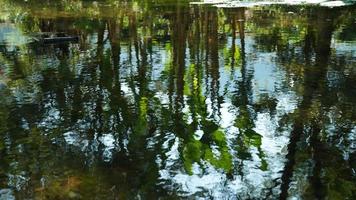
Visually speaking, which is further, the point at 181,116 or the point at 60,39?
the point at 60,39

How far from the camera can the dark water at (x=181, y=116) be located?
5.89 metres

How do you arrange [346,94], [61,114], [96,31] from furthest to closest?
[96,31] < [346,94] < [61,114]

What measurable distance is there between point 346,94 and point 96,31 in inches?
420

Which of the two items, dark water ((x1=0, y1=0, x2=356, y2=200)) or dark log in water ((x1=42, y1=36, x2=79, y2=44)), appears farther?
dark log in water ((x1=42, y1=36, x2=79, y2=44))

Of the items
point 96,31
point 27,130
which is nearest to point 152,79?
point 27,130

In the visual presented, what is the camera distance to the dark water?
19.3 feet

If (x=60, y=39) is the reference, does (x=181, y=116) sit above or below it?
below

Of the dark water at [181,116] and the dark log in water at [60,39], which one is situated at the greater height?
the dark log in water at [60,39]

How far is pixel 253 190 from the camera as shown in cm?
567

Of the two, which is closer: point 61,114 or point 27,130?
point 27,130

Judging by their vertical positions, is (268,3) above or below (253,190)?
above

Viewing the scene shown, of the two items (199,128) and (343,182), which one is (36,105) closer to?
(199,128)

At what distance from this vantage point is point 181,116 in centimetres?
827

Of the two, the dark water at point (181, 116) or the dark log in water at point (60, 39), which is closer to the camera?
the dark water at point (181, 116)
